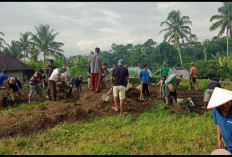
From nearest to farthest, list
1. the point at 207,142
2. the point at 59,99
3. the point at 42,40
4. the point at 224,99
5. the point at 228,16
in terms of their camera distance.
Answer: the point at 224,99 → the point at 207,142 → the point at 59,99 → the point at 228,16 → the point at 42,40

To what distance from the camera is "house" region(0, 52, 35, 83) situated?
66.6ft

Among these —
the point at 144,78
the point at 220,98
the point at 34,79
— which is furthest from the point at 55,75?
the point at 220,98

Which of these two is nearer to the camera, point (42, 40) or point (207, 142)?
point (207, 142)

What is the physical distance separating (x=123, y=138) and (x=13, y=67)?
20.5m

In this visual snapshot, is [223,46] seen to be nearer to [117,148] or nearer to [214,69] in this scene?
[214,69]

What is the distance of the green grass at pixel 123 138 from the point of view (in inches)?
147

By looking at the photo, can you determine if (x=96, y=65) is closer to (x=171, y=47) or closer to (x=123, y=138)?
(x=123, y=138)

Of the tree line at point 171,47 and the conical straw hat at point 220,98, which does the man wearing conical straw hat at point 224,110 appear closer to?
the conical straw hat at point 220,98

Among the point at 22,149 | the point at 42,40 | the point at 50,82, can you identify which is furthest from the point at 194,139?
the point at 42,40

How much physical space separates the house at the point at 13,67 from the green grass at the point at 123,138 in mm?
18594

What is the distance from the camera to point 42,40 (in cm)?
3944

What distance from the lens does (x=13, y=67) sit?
68.1 ft

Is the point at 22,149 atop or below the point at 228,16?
below

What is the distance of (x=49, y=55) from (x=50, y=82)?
1397 inches
